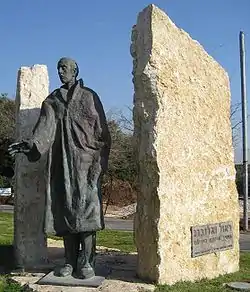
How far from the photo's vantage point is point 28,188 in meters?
6.91

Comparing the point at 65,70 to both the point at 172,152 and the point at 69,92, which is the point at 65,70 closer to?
the point at 69,92

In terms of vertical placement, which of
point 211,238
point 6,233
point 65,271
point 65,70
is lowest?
point 6,233

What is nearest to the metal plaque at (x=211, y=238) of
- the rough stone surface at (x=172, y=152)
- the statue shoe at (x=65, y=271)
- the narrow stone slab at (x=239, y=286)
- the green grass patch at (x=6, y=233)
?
the rough stone surface at (x=172, y=152)

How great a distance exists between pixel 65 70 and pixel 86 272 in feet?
7.70

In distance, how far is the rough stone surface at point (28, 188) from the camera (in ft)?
22.5

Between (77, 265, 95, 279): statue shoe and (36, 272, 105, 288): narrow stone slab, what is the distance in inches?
1.9

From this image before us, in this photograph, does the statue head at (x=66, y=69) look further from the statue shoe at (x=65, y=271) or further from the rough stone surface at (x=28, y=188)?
the statue shoe at (x=65, y=271)

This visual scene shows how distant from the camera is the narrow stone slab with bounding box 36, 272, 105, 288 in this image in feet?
18.4

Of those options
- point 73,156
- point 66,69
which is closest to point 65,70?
point 66,69

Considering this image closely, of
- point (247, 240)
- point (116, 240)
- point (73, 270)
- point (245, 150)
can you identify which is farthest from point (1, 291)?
point (245, 150)

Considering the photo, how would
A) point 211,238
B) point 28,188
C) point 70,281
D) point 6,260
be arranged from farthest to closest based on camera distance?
point 6,260, point 28,188, point 211,238, point 70,281

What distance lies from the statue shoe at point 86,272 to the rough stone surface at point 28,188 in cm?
121

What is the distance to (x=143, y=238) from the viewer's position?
6.03 metres

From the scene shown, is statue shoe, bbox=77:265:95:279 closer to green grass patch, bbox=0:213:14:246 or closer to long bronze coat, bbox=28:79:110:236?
long bronze coat, bbox=28:79:110:236
